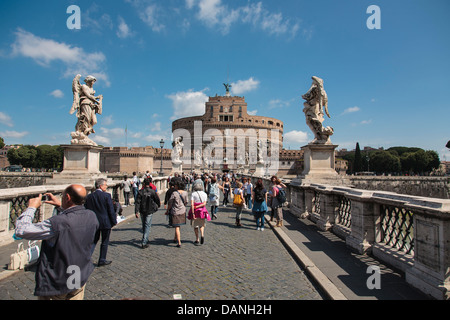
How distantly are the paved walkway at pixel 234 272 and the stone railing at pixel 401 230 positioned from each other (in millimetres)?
181

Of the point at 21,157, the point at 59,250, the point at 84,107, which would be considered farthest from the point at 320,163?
the point at 21,157

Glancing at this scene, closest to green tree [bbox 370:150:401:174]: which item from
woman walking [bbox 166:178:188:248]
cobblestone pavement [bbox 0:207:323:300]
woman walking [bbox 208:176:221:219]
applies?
woman walking [bbox 208:176:221:219]

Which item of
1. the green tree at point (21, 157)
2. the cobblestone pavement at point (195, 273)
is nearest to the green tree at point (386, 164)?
the cobblestone pavement at point (195, 273)

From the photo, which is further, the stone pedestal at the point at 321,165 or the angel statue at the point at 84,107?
the stone pedestal at the point at 321,165

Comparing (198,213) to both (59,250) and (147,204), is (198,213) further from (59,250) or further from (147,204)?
(59,250)

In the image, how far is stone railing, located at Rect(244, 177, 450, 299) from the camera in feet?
9.19

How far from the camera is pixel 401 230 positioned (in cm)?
395

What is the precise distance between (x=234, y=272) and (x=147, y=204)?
2.42 m

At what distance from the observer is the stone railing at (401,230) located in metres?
2.80

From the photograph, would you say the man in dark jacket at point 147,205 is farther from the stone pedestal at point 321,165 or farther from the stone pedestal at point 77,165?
the stone pedestal at point 321,165
